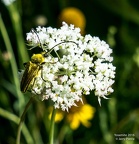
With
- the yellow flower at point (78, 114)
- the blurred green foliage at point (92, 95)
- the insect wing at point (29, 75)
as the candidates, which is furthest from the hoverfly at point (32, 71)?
the yellow flower at point (78, 114)

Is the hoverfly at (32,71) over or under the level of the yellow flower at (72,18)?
under

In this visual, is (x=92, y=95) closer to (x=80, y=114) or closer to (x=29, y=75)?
(x=80, y=114)

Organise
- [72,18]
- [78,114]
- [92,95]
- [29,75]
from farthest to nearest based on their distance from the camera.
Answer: [72,18] → [92,95] → [78,114] → [29,75]

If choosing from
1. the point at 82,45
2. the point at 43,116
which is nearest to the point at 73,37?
the point at 82,45

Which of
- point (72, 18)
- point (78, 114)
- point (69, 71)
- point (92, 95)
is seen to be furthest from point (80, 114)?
point (69, 71)

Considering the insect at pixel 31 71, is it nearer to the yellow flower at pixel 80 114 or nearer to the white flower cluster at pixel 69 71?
the white flower cluster at pixel 69 71
